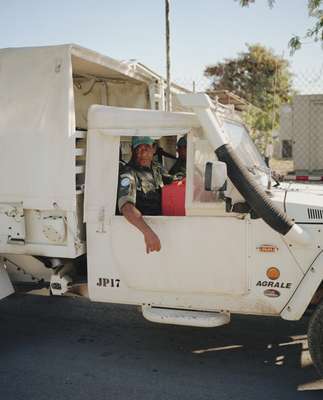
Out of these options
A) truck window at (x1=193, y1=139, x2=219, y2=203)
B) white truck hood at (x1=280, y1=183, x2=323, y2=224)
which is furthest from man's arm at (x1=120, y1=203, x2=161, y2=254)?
white truck hood at (x1=280, y1=183, x2=323, y2=224)

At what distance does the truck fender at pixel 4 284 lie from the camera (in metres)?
3.84

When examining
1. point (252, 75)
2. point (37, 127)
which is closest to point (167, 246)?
point (37, 127)

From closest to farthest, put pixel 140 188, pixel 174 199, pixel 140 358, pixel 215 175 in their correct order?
pixel 215 175 → pixel 174 199 → pixel 140 188 → pixel 140 358

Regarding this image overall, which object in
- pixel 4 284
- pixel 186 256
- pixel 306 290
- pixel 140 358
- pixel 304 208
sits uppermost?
pixel 304 208

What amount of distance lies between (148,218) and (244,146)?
1.10 meters

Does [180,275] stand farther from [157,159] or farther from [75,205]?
[157,159]

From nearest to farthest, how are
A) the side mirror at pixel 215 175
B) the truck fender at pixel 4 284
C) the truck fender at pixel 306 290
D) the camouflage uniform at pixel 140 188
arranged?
the side mirror at pixel 215 175
the truck fender at pixel 306 290
the camouflage uniform at pixel 140 188
the truck fender at pixel 4 284

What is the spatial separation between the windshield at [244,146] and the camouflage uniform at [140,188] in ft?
2.31

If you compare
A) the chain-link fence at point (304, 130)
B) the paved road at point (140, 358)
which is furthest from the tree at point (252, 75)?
the paved road at point (140, 358)

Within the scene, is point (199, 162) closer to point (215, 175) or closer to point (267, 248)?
point (215, 175)

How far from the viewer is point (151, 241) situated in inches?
129

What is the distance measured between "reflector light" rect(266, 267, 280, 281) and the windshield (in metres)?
0.83

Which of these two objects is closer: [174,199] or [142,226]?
[142,226]

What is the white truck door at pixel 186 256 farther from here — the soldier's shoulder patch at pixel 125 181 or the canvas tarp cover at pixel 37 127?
the canvas tarp cover at pixel 37 127
